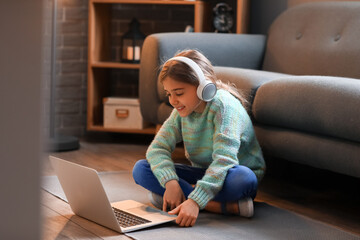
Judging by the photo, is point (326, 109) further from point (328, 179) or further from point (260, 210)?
point (328, 179)

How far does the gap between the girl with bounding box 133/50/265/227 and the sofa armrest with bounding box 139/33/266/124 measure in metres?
0.70

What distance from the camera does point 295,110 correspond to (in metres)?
1.80

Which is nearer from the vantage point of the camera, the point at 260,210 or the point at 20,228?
the point at 20,228

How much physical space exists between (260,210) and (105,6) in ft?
6.29

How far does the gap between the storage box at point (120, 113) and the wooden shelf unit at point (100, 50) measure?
33 millimetres

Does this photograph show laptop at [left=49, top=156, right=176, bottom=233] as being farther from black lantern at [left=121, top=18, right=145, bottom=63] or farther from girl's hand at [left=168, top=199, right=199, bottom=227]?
black lantern at [left=121, top=18, right=145, bottom=63]

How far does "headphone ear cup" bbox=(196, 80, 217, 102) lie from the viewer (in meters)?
1.61

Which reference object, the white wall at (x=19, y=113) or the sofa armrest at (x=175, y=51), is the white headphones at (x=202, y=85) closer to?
the sofa armrest at (x=175, y=51)

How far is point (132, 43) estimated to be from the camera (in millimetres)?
3158

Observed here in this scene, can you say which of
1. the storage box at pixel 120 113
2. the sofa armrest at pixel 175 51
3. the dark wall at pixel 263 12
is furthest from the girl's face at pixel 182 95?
the dark wall at pixel 263 12

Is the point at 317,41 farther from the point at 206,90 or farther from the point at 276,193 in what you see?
the point at 206,90

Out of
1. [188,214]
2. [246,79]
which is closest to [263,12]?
[246,79]

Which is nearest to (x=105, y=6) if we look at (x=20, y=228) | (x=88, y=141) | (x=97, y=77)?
(x=97, y=77)

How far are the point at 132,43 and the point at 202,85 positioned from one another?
162cm
